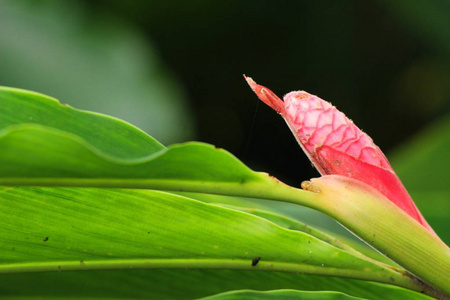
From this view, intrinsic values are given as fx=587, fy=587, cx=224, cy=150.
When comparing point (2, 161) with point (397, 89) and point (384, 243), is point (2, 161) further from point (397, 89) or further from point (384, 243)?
point (397, 89)

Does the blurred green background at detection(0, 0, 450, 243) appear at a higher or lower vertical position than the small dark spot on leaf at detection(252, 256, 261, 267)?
higher

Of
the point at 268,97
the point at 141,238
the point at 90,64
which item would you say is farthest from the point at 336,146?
the point at 90,64

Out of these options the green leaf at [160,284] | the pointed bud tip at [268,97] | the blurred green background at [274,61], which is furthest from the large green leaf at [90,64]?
the pointed bud tip at [268,97]

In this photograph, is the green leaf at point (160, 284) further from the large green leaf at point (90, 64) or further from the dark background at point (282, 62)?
the dark background at point (282, 62)

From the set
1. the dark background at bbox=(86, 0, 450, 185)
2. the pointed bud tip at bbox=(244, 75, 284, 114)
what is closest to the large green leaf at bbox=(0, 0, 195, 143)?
the dark background at bbox=(86, 0, 450, 185)

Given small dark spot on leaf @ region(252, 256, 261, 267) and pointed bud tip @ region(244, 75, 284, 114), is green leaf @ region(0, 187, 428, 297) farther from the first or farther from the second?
pointed bud tip @ region(244, 75, 284, 114)

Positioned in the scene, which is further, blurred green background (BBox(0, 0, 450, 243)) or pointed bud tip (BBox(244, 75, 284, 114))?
blurred green background (BBox(0, 0, 450, 243))

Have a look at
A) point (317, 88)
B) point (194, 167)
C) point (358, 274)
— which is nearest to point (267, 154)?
point (317, 88)

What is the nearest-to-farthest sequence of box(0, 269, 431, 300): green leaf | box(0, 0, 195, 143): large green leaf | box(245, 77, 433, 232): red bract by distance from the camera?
1. box(245, 77, 433, 232): red bract
2. box(0, 269, 431, 300): green leaf
3. box(0, 0, 195, 143): large green leaf
